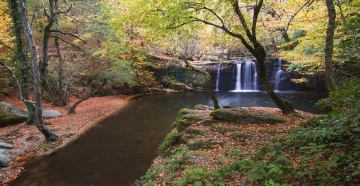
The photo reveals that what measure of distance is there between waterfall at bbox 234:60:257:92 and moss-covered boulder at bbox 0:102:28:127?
61.5 feet

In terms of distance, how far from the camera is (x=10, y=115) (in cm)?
811

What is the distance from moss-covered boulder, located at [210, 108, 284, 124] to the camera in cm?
621

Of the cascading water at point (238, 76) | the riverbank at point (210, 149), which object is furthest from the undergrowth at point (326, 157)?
the cascading water at point (238, 76)

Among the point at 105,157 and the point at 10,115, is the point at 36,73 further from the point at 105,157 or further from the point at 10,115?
the point at 10,115

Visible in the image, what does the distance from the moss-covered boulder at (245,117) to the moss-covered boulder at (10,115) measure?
908 cm

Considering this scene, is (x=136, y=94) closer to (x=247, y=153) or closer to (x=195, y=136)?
(x=195, y=136)

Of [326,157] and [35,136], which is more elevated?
[326,157]

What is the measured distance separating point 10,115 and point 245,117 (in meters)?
10.5

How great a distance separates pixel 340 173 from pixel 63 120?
35.2 ft

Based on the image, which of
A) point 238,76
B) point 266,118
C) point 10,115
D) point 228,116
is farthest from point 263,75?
point 238,76

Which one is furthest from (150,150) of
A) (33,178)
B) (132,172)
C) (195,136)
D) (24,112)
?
(24,112)

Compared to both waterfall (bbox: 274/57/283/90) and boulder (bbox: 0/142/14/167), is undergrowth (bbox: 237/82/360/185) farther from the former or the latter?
waterfall (bbox: 274/57/283/90)

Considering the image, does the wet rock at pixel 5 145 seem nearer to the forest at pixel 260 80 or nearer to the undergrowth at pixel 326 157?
the forest at pixel 260 80

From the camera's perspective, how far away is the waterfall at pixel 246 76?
65.4 ft
